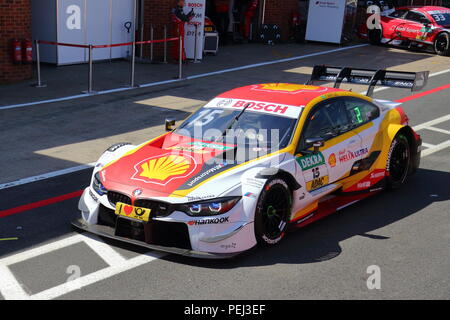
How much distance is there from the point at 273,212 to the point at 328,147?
1.32 metres

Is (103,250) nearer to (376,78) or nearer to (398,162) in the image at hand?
(398,162)

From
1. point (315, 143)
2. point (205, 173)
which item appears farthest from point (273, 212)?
point (315, 143)

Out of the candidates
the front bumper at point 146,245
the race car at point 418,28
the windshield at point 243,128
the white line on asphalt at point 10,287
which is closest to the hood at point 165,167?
the windshield at point 243,128

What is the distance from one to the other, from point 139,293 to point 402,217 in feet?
12.0

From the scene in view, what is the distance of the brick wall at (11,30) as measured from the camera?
1509 cm

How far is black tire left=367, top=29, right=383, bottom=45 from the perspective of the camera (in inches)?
944

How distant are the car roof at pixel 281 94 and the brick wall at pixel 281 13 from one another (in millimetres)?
16185

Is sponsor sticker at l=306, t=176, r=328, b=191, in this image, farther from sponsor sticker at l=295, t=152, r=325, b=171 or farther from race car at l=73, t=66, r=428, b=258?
sponsor sticker at l=295, t=152, r=325, b=171

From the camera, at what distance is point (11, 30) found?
15.3m

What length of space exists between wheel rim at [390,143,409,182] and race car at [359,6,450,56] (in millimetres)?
14014

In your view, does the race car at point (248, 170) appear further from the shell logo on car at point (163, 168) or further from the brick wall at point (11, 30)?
the brick wall at point (11, 30)
